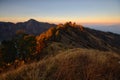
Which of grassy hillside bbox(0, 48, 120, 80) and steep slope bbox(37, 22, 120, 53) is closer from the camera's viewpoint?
grassy hillside bbox(0, 48, 120, 80)

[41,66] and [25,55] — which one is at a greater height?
[41,66]

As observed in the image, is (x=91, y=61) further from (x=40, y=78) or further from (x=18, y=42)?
(x=18, y=42)

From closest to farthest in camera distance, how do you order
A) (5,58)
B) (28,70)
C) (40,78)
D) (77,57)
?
(40,78)
(28,70)
(77,57)
(5,58)

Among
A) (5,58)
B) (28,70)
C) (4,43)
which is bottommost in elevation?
(5,58)

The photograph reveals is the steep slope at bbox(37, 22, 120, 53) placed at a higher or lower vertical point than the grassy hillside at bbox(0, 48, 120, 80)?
lower

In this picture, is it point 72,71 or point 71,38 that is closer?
point 72,71

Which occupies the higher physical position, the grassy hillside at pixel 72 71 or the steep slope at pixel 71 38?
the grassy hillside at pixel 72 71

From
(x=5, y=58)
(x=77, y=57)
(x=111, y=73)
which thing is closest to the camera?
(x=111, y=73)

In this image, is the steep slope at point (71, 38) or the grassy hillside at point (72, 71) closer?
the grassy hillside at point (72, 71)

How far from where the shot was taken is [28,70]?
19.4 feet

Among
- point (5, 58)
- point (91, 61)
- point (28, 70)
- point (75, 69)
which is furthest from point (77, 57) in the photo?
point (5, 58)

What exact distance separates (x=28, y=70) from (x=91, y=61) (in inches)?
77.2

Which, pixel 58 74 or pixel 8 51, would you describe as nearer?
pixel 58 74

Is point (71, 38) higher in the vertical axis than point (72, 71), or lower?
lower
